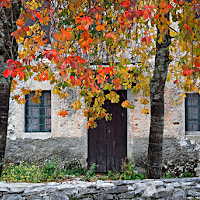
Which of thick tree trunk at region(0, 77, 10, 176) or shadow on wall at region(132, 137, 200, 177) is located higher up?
thick tree trunk at region(0, 77, 10, 176)

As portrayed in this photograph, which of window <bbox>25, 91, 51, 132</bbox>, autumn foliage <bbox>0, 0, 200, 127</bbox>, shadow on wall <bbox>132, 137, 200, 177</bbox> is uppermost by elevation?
autumn foliage <bbox>0, 0, 200, 127</bbox>

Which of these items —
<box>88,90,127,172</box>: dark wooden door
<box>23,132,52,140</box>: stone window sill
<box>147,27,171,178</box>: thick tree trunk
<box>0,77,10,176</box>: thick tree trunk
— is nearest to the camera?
<box>0,77,10,176</box>: thick tree trunk

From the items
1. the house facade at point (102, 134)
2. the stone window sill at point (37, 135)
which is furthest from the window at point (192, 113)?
the stone window sill at point (37, 135)

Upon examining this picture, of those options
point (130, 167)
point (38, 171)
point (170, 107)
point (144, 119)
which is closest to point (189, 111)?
point (170, 107)

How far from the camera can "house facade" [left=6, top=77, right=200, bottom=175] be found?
20.9 feet

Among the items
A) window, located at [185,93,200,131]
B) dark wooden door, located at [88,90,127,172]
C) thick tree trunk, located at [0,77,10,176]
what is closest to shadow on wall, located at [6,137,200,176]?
dark wooden door, located at [88,90,127,172]

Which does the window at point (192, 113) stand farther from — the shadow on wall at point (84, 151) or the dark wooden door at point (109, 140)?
the dark wooden door at point (109, 140)

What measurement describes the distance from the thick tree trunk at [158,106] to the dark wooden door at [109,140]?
219 cm

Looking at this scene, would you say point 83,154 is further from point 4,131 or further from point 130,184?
point 4,131

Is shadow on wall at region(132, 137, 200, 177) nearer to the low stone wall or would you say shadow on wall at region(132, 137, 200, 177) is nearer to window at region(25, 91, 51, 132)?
the low stone wall

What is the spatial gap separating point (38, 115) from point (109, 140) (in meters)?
2.06

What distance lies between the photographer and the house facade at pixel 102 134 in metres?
6.38

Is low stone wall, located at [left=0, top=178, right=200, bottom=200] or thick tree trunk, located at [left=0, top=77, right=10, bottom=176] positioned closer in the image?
thick tree trunk, located at [left=0, top=77, right=10, bottom=176]

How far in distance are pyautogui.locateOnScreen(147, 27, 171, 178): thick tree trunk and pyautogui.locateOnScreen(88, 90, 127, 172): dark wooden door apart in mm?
2193
